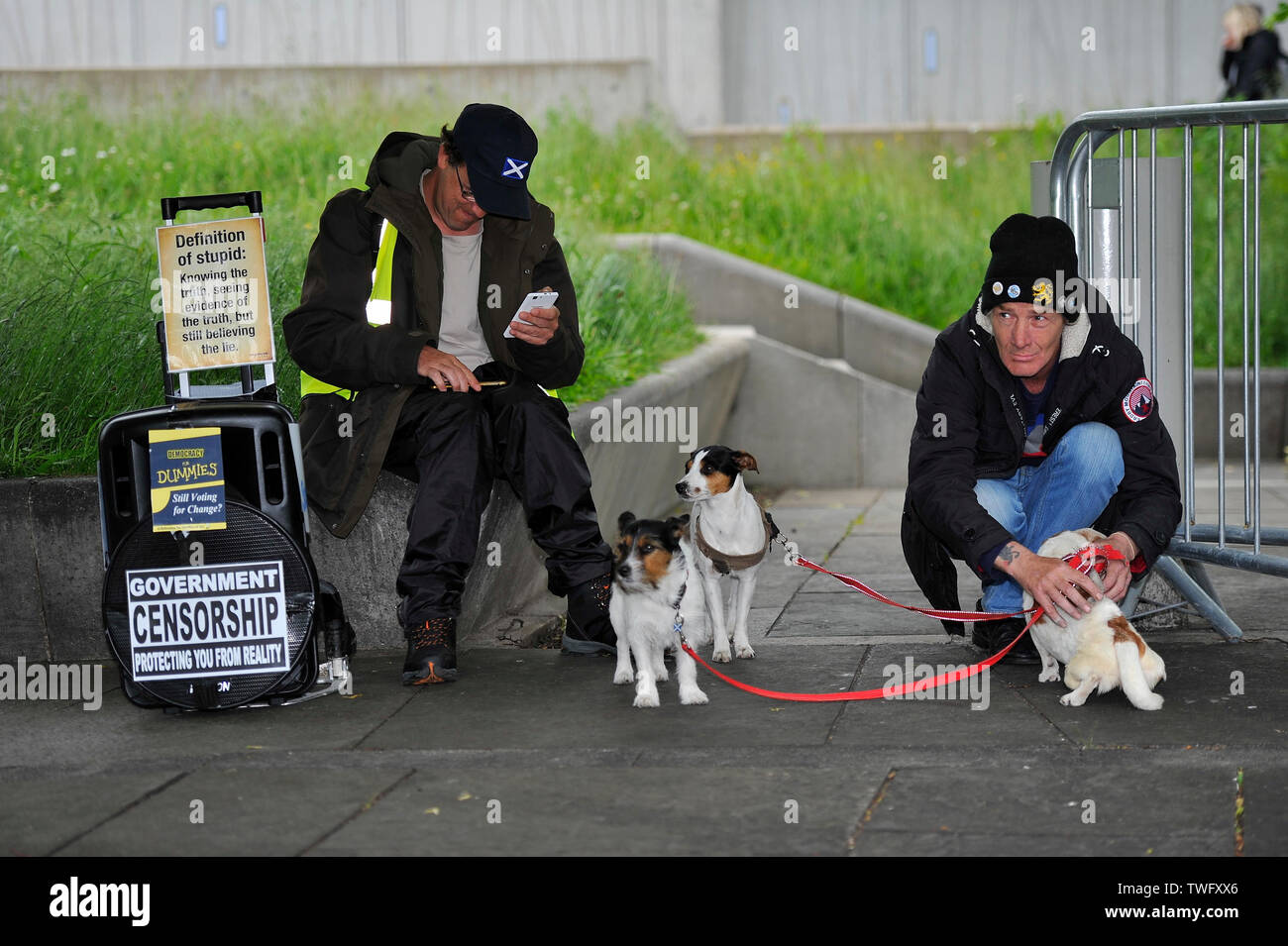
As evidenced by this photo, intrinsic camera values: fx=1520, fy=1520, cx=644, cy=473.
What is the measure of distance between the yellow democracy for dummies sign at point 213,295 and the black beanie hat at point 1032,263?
2230 mm

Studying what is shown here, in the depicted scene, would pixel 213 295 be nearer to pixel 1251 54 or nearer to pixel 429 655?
pixel 429 655

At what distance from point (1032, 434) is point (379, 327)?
2.10m

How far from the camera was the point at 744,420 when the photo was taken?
9.45 metres

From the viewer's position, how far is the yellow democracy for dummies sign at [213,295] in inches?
185

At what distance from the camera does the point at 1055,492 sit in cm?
470

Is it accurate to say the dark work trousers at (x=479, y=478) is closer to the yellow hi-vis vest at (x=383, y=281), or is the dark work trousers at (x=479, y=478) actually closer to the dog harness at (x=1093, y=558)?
the yellow hi-vis vest at (x=383, y=281)

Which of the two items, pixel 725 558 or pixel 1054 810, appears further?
pixel 725 558

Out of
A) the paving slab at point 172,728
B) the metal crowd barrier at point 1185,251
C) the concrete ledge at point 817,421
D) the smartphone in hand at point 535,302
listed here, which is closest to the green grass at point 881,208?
the concrete ledge at point 817,421

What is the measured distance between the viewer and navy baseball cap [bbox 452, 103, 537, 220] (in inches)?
187

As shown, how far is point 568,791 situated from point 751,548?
1.56m

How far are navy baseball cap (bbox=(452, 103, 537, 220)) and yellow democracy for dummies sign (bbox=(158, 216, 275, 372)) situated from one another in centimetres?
69

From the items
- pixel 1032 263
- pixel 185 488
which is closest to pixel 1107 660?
pixel 1032 263

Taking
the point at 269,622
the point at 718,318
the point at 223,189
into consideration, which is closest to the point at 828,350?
the point at 718,318

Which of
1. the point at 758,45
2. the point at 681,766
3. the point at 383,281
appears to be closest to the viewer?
the point at 681,766
